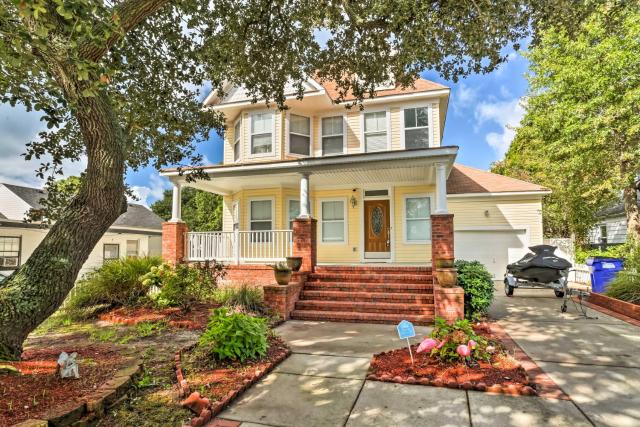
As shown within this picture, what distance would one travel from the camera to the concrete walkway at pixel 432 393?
318cm

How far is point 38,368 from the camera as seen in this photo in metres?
3.64

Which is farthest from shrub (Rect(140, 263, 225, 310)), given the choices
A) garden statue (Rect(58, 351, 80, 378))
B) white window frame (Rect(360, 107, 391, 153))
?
white window frame (Rect(360, 107, 391, 153))

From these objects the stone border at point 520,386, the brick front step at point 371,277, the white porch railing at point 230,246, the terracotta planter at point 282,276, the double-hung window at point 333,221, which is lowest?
the stone border at point 520,386

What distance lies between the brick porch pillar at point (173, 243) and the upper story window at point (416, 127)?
7.89m

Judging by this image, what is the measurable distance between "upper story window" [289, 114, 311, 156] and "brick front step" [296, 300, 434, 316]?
20.2 feet

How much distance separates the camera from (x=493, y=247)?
1409cm

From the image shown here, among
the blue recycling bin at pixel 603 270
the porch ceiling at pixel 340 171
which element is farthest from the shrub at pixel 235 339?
the blue recycling bin at pixel 603 270

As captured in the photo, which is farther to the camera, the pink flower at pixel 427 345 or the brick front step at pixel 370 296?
the brick front step at pixel 370 296

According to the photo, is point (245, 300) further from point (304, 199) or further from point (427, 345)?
point (427, 345)

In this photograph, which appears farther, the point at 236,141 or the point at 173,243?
the point at 236,141

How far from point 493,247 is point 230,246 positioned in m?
10.3

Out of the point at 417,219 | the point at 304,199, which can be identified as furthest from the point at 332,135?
the point at 417,219

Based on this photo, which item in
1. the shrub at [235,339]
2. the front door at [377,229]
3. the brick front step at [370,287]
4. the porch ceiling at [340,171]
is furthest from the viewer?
the front door at [377,229]

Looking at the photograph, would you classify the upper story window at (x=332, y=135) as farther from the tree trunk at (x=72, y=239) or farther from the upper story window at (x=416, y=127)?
the tree trunk at (x=72, y=239)
